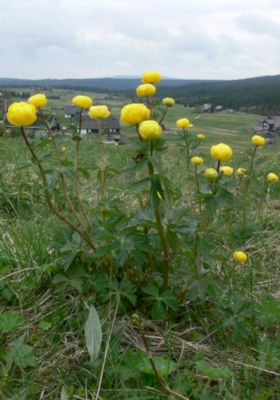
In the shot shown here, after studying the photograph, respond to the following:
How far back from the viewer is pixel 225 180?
5.14ft

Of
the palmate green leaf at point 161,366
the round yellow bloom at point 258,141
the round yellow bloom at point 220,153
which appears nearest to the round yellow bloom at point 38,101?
the round yellow bloom at point 220,153

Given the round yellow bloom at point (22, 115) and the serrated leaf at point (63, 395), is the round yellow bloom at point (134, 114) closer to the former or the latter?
the round yellow bloom at point (22, 115)

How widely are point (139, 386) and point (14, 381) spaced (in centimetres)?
39

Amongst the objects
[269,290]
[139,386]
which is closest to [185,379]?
[139,386]

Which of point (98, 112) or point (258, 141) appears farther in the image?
point (258, 141)

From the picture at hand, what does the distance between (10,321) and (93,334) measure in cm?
30

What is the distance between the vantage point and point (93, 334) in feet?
4.84

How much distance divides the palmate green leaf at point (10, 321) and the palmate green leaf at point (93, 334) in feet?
0.79

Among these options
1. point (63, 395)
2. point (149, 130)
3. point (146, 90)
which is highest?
point (146, 90)

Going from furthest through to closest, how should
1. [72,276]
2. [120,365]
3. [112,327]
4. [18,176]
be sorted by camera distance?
1. [18,176]
2. [72,276]
3. [112,327]
4. [120,365]

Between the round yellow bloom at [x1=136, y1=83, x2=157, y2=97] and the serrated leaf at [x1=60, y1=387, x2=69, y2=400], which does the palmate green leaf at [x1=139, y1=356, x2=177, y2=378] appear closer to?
the serrated leaf at [x1=60, y1=387, x2=69, y2=400]

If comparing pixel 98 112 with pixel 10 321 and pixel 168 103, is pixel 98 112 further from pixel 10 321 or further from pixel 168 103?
pixel 10 321

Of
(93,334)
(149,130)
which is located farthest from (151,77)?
(93,334)

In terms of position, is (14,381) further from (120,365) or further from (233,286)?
(233,286)
